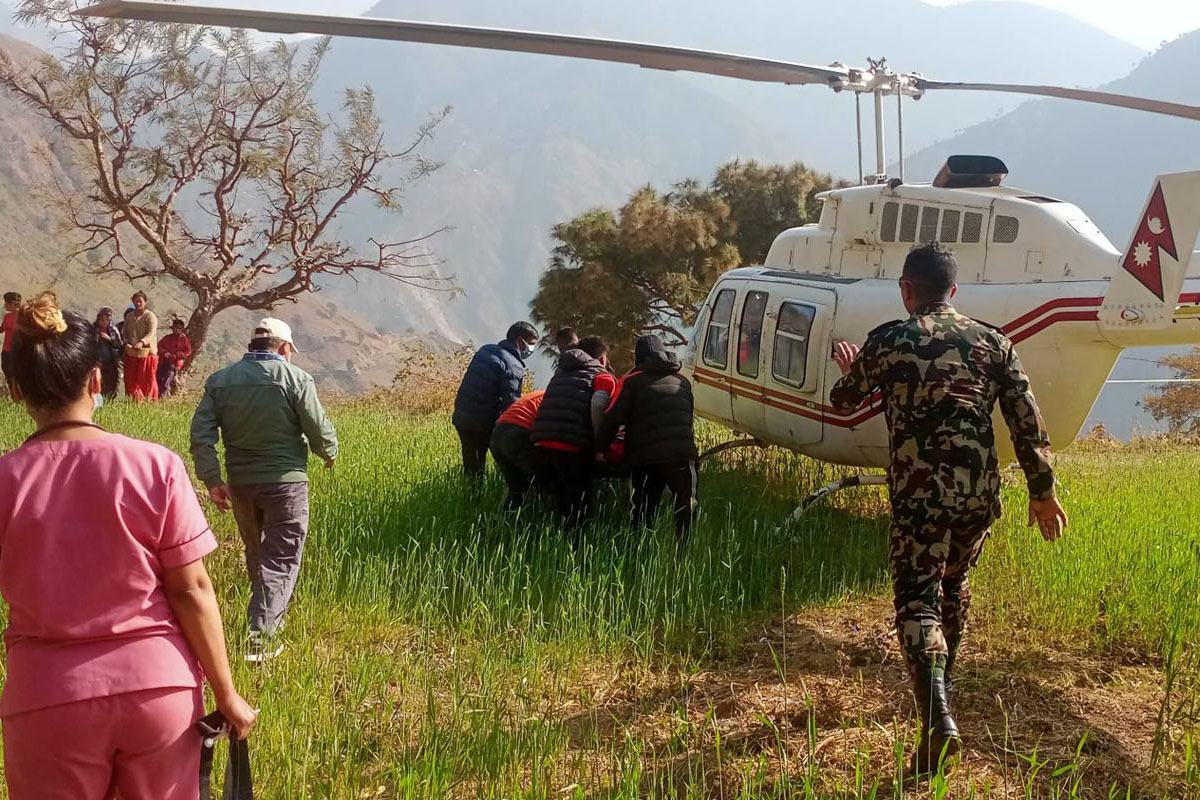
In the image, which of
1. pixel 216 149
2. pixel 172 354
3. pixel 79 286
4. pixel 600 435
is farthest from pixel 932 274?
pixel 79 286

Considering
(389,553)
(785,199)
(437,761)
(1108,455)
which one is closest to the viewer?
(437,761)

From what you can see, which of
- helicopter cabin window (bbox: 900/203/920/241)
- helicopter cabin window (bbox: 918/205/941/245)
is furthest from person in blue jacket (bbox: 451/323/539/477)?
helicopter cabin window (bbox: 918/205/941/245)

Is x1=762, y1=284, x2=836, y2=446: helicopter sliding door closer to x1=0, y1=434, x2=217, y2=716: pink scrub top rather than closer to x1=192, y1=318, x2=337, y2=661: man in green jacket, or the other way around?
Answer: x1=192, y1=318, x2=337, y2=661: man in green jacket

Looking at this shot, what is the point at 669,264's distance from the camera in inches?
1060

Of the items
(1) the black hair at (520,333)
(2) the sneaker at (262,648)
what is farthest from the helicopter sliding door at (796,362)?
(2) the sneaker at (262,648)

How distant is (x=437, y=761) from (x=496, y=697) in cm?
70

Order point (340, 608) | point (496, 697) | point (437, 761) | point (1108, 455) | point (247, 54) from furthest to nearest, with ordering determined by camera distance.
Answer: point (247, 54)
point (1108, 455)
point (340, 608)
point (496, 697)
point (437, 761)

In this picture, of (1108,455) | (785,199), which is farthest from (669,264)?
(1108,455)

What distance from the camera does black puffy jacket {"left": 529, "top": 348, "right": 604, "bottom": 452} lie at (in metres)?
6.55

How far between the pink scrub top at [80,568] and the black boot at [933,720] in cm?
258

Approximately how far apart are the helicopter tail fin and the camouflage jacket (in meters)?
2.40

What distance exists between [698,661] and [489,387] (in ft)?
11.9

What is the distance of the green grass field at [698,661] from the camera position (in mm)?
3596

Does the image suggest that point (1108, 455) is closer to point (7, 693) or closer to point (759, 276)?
point (759, 276)
